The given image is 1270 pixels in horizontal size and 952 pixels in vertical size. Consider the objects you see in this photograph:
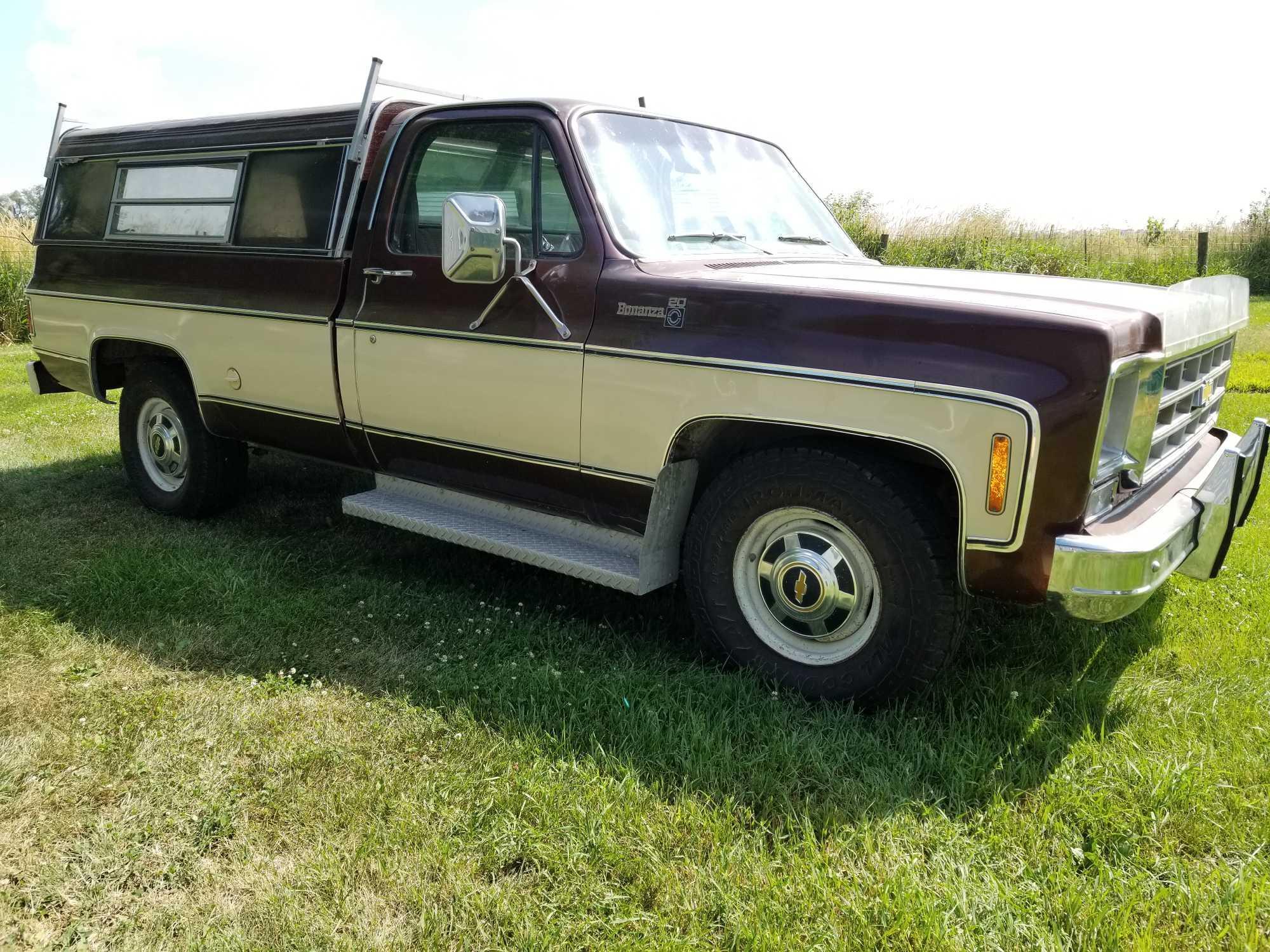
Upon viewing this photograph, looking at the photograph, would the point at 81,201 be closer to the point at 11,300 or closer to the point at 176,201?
the point at 176,201

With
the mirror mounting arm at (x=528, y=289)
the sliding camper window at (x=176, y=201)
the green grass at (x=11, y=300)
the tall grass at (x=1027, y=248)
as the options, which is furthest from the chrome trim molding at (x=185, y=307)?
the tall grass at (x=1027, y=248)

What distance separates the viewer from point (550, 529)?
4168 mm

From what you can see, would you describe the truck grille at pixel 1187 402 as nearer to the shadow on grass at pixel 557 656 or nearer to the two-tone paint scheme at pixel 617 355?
the two-tone paint scheme at pixel 617 355

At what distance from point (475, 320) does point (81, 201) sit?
3.35 metres

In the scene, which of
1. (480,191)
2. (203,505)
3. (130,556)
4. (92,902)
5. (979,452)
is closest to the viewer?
(92,902)

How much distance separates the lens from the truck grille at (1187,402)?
3.49 m

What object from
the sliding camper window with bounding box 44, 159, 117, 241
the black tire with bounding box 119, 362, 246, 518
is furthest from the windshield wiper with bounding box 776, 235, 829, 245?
the sliding camper window with bounding box 44, 159, 117, 241

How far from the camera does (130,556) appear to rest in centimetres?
491

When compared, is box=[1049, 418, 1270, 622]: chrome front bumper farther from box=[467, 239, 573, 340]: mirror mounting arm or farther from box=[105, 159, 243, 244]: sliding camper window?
box=[105, 159, 243, 244]: sliding camper window

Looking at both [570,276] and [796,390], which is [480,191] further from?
[796,390]

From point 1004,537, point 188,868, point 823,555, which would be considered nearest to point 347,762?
point 188,868

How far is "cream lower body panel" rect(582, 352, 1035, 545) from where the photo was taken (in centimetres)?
297

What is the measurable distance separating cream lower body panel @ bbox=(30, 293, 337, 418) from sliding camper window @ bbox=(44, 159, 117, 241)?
42cm

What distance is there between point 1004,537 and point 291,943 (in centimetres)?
220
